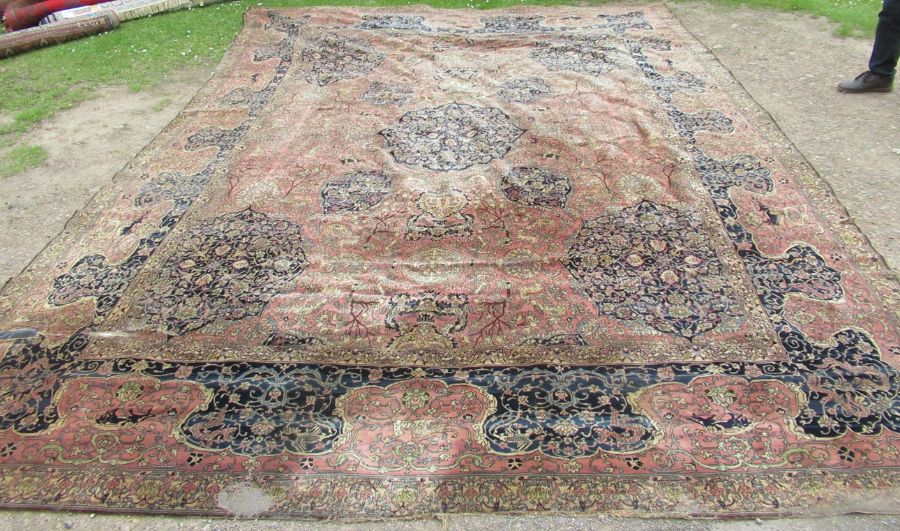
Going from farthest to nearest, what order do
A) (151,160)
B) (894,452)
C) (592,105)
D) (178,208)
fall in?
1. (592,105)
2. (151,160)
3. (178,208)
4. (894,452)

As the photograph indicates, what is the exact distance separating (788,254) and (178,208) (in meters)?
3.08

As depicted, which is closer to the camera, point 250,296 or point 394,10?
point 250,296

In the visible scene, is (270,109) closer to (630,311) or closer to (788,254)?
(630,311)

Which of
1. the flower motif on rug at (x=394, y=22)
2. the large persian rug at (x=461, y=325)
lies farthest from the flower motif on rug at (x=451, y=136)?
the flower motif on rug at (x=394, y=22)

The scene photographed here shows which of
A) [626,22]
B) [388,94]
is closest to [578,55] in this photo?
[626,22]

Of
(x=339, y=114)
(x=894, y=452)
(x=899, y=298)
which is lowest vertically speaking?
(x=894, y=452)

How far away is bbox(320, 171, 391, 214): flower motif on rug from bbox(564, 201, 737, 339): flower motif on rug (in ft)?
3.68

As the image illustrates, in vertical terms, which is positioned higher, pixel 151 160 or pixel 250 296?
pixel 151 160

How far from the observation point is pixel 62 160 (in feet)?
11.7

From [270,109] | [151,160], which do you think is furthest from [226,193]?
[270,109]

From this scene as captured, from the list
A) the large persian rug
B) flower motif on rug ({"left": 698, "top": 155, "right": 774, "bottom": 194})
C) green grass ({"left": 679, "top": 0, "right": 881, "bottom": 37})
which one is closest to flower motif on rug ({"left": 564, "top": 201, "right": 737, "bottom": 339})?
the large persian rug

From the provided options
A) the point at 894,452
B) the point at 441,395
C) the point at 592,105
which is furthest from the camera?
the point at 592,105

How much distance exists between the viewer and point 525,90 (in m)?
4.10

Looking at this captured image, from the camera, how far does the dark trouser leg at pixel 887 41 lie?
143 inches
